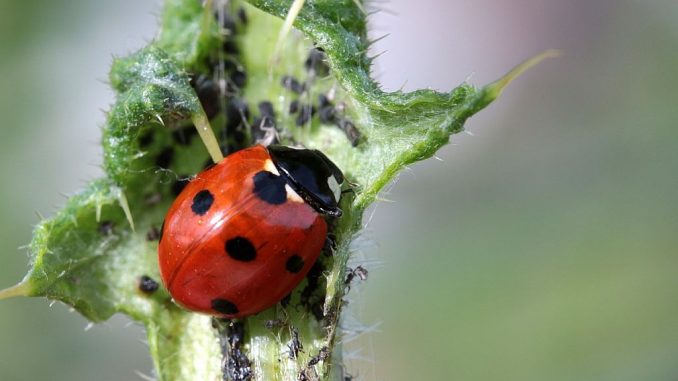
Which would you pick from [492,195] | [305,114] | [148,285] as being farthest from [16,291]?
[492,195]

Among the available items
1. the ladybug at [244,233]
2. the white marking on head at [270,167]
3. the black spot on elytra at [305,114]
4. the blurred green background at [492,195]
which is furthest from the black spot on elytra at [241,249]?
the blurred green background at [492,195]

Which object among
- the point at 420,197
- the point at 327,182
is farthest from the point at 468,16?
the point at 327,182

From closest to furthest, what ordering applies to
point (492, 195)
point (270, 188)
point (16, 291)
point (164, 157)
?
1. point (16, 291)
2. point (270, 188)
3. point (164, 157)
4. point (492, 195)

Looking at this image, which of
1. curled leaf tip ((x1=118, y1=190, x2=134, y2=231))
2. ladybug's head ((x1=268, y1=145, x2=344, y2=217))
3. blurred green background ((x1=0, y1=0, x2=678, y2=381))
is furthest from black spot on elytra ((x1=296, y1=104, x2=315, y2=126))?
blurred green background ((x1=0, y1=0, x2=678, y2=381))

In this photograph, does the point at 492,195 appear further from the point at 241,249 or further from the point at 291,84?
the point at 241,249

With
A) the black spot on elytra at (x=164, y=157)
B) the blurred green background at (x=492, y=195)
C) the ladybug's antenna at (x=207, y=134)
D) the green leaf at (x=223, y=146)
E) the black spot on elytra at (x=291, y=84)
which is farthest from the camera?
the blurred green background at (x=492, y=195)

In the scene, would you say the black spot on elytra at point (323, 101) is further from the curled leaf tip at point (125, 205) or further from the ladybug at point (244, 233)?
the curled leaf tip at point (125, 205)

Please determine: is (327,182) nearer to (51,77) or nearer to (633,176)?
(633,176)
